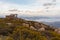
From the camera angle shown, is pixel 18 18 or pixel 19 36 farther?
pixel 18 18

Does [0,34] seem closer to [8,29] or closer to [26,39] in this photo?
[8,29]

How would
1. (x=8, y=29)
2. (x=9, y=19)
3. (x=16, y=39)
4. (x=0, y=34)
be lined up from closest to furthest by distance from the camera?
1. (x=16, y=39)
2. (x=0, y=34)
3. (x=8, y=29)
4. (x=9, y=19)

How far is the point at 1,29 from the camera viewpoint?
7356cm

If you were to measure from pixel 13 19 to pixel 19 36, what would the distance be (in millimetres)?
53692

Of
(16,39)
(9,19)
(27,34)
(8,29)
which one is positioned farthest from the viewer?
(9,19)

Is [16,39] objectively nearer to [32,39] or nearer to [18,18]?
[32,39]

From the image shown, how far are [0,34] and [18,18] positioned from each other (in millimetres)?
32614

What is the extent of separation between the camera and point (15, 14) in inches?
3816

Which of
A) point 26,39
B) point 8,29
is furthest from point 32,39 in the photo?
point 8,29

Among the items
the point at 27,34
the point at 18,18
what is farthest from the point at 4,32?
the point at 18,18

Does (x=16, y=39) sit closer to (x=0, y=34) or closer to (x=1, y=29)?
(x=0, y=34)

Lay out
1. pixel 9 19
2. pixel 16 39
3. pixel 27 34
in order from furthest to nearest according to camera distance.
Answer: pixel 9 19 → pixel 27 34 → pixel 16 39

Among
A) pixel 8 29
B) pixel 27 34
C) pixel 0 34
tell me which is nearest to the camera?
pixel 27 34

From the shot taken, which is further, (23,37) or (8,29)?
(8,29)
